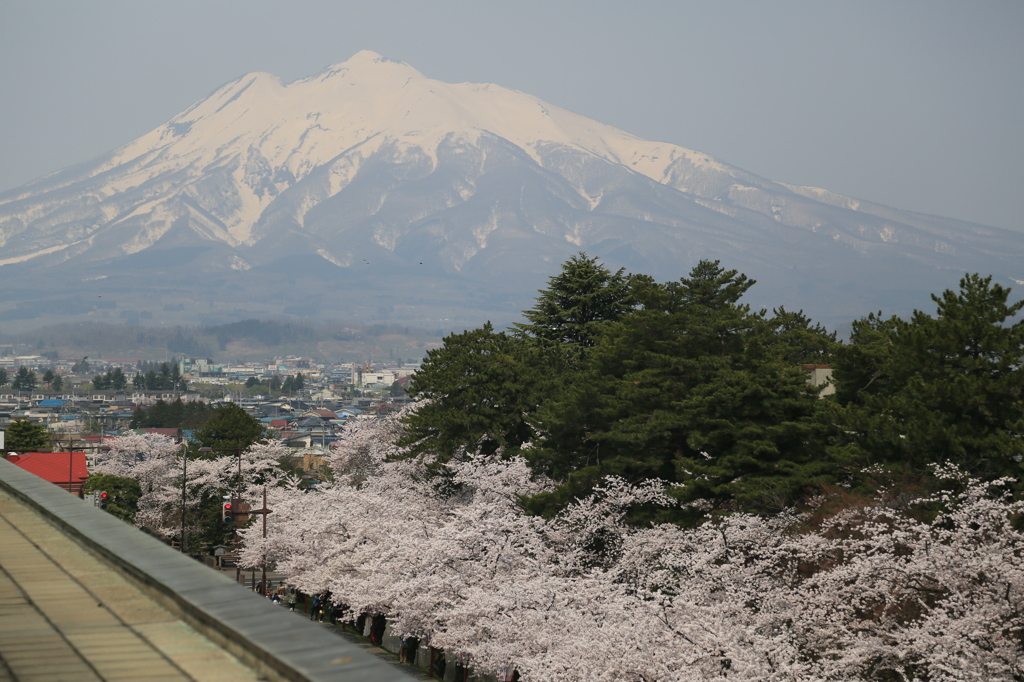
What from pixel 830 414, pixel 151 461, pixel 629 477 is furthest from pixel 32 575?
pixel 151 461

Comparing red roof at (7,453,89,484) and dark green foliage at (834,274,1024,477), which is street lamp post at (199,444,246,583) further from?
dark green foliage at (834,274,1024,477)

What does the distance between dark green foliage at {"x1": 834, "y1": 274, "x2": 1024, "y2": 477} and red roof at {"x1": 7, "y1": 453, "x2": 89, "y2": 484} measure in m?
44.0

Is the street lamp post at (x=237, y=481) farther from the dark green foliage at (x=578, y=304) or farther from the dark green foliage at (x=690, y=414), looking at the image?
the dark green foliage at (x=690, y=414)

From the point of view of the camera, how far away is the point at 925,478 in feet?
75.7

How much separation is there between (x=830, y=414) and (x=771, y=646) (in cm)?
976

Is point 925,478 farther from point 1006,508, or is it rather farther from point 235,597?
point 235,597

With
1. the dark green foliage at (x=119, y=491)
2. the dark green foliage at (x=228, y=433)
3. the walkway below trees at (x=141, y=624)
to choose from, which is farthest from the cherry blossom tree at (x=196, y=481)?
the walkway below trees at (x=141, y=624)

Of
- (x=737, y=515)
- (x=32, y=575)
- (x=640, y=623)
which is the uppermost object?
(x=32, y=575)

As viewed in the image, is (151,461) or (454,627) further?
(151,461)

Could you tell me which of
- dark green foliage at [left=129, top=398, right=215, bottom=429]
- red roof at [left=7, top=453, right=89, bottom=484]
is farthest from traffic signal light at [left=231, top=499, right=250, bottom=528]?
Result: dark green foliage at [left=129, top=398, right=215, bottom=429]

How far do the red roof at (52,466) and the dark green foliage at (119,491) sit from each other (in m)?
0.81

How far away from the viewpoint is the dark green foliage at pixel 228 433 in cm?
6775

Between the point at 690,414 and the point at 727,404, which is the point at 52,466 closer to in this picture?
the point at 690,414

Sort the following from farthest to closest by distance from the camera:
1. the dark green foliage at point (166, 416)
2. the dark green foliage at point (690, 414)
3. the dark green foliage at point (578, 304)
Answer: the dark green foliage at point (166, 416) < the dark green foliage at point (578, 304) < the dark green foliage at point (690, 414)
